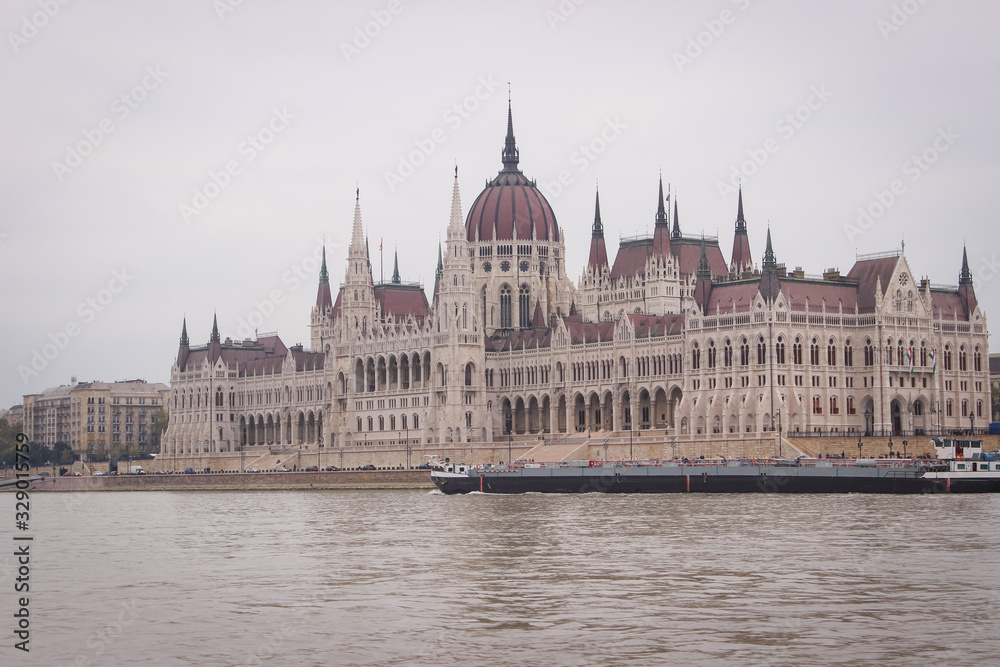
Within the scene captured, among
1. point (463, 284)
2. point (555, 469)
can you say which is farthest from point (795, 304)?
point (463, 284)

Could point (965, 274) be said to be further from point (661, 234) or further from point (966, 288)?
point (661, 234)

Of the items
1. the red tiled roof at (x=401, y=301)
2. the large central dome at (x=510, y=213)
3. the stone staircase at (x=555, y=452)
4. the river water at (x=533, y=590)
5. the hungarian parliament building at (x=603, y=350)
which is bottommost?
the river water at (x=533, y=590)

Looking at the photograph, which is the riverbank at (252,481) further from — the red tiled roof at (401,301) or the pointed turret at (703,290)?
the red tiled roof at (401,301)

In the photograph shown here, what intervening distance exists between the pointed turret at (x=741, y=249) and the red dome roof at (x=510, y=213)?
83.6 ft

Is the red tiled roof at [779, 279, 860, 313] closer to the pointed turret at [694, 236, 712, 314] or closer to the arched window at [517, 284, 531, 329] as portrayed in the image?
the pointed turret at [694, 236, 712, 314]

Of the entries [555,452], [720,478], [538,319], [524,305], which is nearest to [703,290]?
[555,452]

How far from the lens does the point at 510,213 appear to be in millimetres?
178750

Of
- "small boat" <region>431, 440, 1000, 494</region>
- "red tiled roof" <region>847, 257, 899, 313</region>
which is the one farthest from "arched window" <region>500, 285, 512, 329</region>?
"small boat" <region>431, 440, 1000, 494</region>

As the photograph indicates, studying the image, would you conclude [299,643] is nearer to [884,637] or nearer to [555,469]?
[884,637]

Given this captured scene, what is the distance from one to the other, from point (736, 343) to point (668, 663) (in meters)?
96.7

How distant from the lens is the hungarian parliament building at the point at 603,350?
433 ft

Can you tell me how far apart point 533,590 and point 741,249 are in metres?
113

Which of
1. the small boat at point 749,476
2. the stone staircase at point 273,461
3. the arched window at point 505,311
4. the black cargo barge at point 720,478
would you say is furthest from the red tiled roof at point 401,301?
the small boat at point 749,476

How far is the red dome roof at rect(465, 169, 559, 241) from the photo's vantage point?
178500 mm
